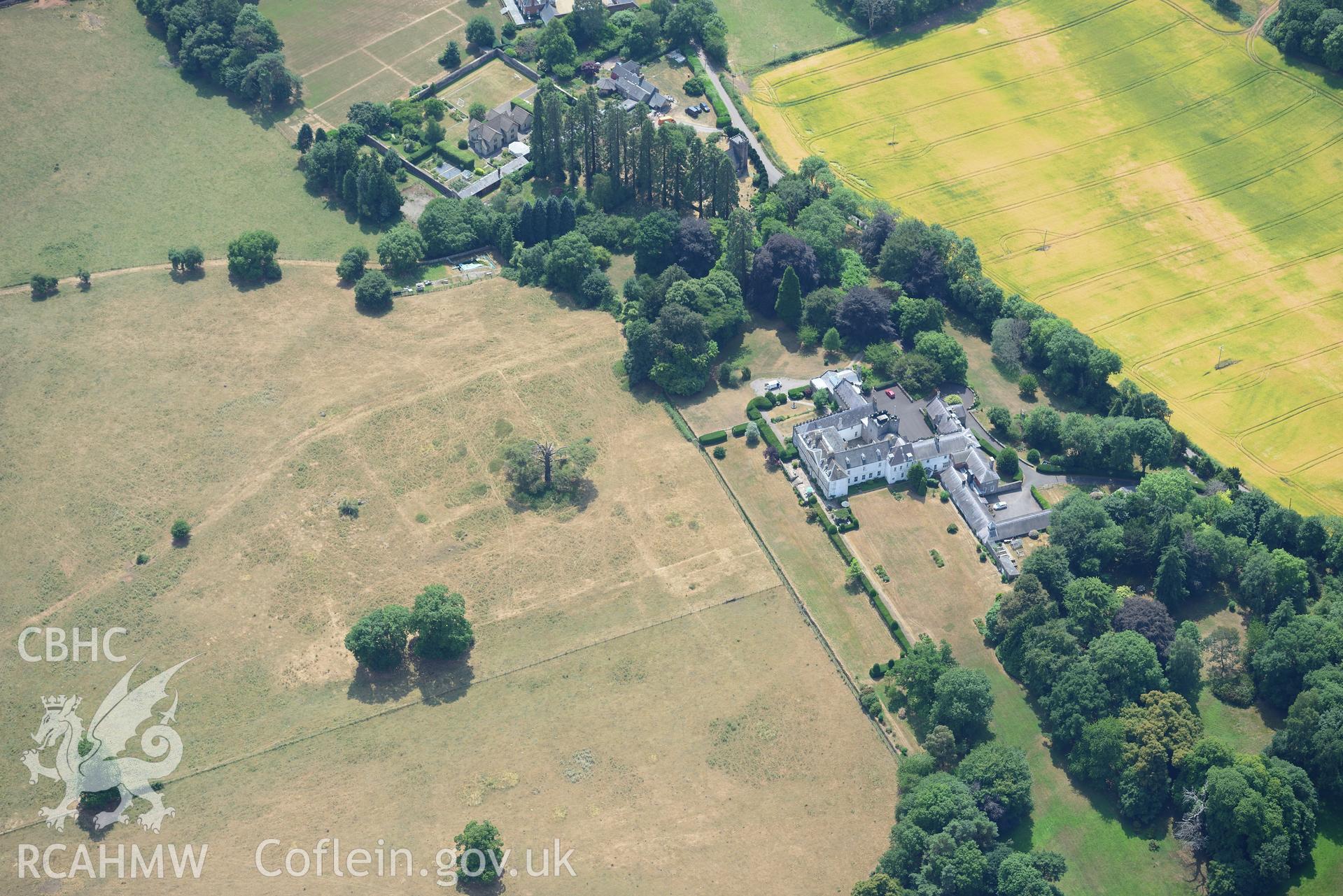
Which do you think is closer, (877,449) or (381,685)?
(381,685)

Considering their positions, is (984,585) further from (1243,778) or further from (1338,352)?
(1338,352)

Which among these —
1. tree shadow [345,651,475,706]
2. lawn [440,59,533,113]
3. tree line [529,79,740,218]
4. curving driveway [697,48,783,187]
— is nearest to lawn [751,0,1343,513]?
curving driveway [697,48,783,187]

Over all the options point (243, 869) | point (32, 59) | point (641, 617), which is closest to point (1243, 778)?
point (641, 617)

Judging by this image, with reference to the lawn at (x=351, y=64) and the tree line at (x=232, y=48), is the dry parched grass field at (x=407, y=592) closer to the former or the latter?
the tree line at (x=232, y=48)

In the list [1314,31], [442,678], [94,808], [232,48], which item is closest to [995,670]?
[442,678]

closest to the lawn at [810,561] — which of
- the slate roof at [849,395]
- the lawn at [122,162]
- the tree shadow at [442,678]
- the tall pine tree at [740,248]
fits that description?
the slate roof at [849,395]

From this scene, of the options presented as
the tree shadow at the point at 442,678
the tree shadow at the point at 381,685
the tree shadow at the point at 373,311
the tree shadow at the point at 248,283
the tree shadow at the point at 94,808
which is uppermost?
the tree shadow at the point at 373,311

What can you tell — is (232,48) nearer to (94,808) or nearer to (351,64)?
(351,64)
